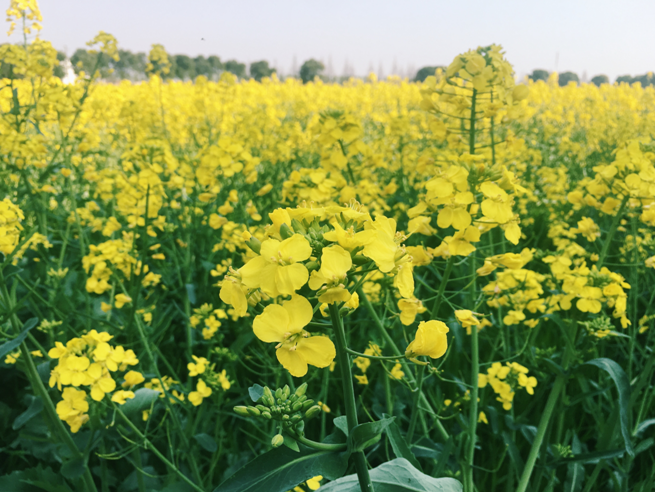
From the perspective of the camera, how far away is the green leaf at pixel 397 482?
105cm

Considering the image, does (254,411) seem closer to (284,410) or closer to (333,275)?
(284,410)

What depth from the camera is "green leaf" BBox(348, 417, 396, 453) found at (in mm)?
833

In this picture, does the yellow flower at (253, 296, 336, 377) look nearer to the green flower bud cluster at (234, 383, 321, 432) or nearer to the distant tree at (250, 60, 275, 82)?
the green flower bud cluster at (234, 383, 321, 432)

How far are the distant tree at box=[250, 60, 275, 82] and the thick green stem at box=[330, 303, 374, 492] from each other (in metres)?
30.7

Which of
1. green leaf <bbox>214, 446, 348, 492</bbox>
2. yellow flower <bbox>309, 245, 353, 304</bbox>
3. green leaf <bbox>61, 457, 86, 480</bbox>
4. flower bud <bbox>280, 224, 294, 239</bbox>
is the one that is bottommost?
green leaf <bbox>61, 457, 86, 480</bbox>

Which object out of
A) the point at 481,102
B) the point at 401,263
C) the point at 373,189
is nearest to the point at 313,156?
the point at 373,189

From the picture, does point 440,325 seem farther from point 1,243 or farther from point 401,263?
point 1,243

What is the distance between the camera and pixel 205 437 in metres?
1.91

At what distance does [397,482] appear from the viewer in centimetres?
106

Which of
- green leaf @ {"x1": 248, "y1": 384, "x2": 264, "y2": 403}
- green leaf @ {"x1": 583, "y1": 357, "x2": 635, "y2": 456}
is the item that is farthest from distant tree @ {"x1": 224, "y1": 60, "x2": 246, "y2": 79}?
green leaf @ {"x1": 248, "y1": 384, "x2": 264, "y2": 403}

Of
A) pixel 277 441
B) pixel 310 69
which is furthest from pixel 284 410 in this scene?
pixel 310 69

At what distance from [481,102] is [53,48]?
12.8 ft

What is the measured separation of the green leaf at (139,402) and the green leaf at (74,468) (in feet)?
0.77

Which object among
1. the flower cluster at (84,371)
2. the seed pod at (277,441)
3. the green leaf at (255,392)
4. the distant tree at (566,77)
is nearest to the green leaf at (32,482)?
the flower cluster at (84,371)
